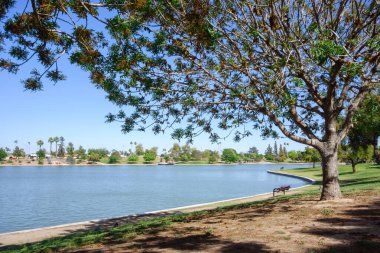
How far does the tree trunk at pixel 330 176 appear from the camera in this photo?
1332cm

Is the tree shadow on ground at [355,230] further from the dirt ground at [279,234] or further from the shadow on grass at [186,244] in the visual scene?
the shadow on grass at [186,244]

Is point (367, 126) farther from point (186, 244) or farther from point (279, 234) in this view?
point (186, 244)

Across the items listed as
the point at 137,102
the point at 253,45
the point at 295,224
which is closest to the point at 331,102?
the point at 253,45

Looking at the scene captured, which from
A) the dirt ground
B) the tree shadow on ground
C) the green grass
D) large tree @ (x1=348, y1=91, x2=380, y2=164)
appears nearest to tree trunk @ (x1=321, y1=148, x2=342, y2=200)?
the dirt ground

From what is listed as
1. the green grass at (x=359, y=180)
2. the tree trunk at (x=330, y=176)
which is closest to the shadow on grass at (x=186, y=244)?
the tree trunk at (x=330, y=176)

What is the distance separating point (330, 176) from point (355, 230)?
5.02 meters

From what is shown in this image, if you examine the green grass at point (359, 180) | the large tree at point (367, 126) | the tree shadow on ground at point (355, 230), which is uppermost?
the large tree at point (367, 126)

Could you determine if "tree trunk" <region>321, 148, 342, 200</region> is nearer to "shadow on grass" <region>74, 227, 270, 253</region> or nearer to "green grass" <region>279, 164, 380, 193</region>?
"green grass" <region>279, 164, 380, 193</region>

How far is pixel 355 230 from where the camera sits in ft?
28.0

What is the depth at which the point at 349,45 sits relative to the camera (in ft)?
43.6

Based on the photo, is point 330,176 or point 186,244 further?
point 330,176

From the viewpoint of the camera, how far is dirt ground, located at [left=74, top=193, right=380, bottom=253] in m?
7.51

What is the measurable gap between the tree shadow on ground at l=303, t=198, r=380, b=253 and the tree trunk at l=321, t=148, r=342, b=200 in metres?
1.73

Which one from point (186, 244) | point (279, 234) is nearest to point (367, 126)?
point (279, 234)
